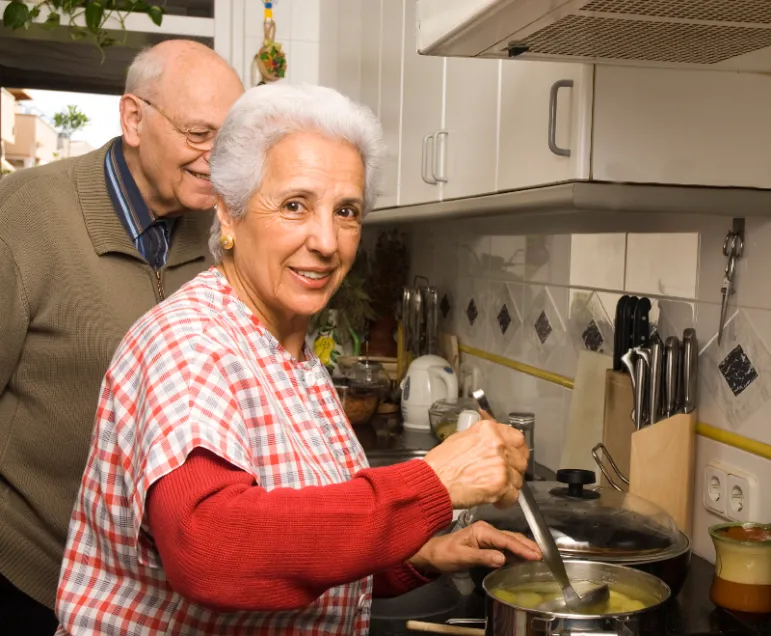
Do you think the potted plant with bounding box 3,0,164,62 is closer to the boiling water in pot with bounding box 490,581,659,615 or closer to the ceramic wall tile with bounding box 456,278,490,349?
the ceramic wall tile with bounding box 456,278,490,349

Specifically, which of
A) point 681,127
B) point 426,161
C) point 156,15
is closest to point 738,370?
point 681,127

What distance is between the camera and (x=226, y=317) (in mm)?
1104

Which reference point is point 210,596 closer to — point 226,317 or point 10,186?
point 226,317

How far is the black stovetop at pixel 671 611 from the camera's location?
1375 mm

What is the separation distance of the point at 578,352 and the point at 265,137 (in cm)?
115

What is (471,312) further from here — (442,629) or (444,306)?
(442,629)

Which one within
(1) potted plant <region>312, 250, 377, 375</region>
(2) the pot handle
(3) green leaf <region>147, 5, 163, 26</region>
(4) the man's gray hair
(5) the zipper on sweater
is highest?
(3) green leaf <region>147, 5, 163, 26</region>

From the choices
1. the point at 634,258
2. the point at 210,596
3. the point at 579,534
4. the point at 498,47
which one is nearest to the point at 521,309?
the point at 634,258

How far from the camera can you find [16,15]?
269cm

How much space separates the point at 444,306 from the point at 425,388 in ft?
1.33

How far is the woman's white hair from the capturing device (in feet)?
3.67

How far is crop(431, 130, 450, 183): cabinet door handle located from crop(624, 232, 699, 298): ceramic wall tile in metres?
0.38

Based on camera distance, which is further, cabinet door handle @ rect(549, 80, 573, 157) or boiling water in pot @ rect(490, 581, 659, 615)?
cabinet door handle @ rect(549, 80, 573, 157)

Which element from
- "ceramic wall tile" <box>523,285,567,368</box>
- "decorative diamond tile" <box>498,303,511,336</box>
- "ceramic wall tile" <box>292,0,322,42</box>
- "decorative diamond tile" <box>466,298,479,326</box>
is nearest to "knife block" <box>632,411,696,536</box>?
"ceramic wall tile" <box>523,285,567,368</box>
